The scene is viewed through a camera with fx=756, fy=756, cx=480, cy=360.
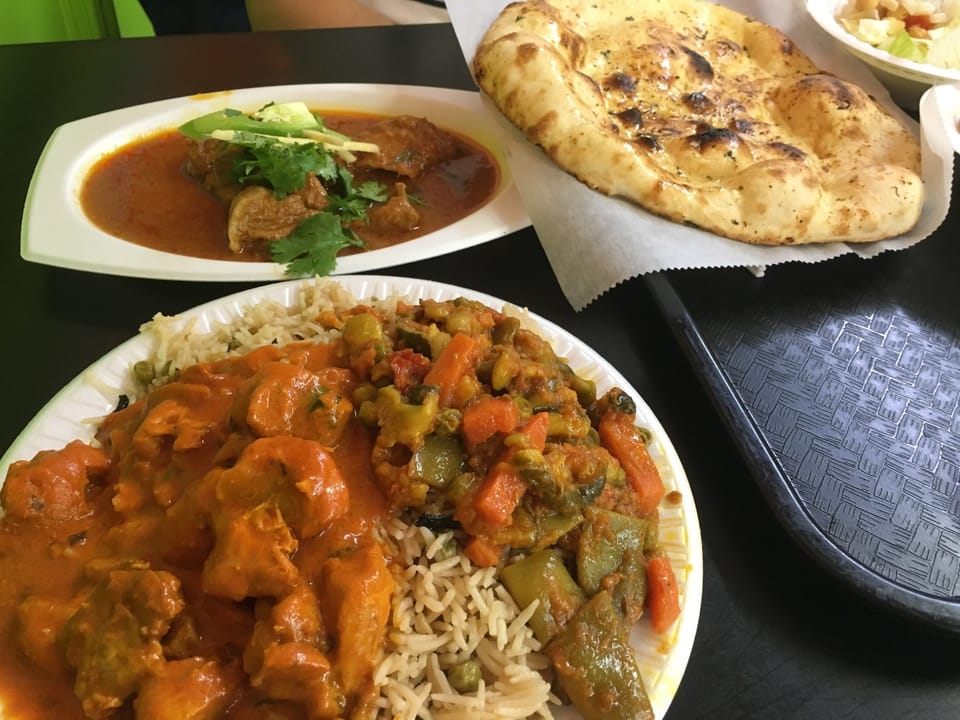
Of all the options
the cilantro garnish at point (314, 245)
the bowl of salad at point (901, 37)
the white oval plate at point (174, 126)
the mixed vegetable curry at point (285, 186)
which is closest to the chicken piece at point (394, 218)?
the mixed vegetable curry at point (285, 186)

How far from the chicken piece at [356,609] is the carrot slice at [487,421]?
369 mm

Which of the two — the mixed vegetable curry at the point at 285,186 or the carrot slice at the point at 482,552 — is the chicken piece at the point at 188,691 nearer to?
the carrot slice at the point at 482,552

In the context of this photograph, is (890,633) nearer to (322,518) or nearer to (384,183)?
(322,518)

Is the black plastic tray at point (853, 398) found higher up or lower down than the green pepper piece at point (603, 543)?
lower down

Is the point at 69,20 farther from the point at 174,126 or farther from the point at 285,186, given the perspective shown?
the point at 285,186

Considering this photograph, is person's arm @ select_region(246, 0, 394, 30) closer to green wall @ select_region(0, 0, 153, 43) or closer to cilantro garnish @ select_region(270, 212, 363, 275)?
green wall @ select_region(0, 0, 153, 43)

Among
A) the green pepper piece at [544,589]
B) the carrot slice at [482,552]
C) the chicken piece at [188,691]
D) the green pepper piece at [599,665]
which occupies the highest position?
the chicken piece at [188,691]

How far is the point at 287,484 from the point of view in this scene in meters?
1.66

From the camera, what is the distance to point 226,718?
5.09 feet

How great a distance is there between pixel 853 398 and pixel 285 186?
7.79 feet

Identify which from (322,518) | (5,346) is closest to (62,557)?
(322,518)

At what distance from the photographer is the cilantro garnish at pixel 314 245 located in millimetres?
2764

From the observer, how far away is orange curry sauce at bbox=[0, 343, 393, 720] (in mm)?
1560

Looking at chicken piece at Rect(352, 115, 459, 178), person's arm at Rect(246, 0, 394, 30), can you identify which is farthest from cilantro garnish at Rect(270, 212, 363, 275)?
person's arm at Rect(246, 0, 394, 30)
